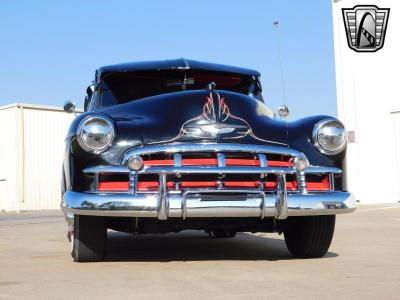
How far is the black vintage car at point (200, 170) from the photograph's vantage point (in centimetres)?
→ 427

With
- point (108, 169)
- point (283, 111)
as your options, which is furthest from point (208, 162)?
point (283, 111)

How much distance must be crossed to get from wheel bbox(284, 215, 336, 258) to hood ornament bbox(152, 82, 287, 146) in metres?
0.82

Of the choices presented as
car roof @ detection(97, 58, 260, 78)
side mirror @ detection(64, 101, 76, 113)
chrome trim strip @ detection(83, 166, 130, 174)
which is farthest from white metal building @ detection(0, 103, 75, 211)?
chrome trim strip @ detection(83, 166, 130, 174)

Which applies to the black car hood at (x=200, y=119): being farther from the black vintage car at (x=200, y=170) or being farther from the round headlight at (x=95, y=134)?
the round headlight at (x=95, y=134)

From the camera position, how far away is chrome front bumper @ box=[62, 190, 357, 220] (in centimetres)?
422

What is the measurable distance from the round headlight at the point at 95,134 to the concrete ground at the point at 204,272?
2.90 feet

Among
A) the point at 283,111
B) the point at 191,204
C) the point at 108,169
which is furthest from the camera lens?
the point at 283,111

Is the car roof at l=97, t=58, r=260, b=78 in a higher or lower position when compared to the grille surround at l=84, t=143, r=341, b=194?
higher

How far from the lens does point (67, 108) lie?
6.45 metres

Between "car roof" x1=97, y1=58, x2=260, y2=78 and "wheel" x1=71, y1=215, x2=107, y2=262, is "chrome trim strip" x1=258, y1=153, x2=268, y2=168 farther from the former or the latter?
"car roof" x1=97, y1=58, x2=260, y2=78

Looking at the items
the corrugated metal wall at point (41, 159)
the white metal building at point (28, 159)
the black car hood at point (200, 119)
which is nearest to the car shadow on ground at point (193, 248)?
the black car hood at point (200, 119)

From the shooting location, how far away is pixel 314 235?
4984mm

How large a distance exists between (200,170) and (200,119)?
56 centimetres

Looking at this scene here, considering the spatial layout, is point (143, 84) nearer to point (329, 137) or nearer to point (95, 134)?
point (95, 134)
